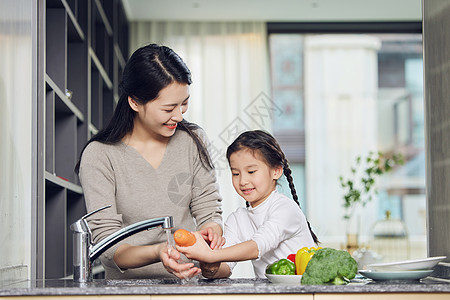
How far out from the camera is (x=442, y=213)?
1738 millimetres

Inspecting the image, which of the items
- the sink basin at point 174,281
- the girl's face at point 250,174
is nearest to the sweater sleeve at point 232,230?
the girl's face at point 250,174

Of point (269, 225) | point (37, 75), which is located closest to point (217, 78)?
point (37, 75)

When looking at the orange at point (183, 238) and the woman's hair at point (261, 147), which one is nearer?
the orange at point (183, 238)

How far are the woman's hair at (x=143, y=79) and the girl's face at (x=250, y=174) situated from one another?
0.26m

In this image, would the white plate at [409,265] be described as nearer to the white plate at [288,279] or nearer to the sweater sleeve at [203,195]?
the white plate at [288,279]

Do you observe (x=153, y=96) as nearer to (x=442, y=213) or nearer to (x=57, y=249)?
(x=442, y=213)

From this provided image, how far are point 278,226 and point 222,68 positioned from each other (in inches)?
163

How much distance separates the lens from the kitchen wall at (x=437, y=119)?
171cm

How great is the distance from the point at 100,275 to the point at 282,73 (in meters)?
2.95

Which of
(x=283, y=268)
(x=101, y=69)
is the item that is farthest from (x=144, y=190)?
(x=101, y=69)

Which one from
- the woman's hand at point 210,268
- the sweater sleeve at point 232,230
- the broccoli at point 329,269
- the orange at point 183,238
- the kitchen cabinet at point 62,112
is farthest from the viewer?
the kitchen cabinet at point 62,112

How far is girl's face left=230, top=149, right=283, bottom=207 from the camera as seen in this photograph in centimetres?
185

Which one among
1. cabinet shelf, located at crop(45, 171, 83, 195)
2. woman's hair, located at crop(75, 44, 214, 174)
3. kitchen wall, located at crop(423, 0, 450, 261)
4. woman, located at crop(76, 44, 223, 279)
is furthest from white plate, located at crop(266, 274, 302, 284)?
cabinet shelf, located at crop(45, 171, 83, 195)

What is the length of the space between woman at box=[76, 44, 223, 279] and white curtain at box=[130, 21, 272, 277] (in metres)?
3.66
